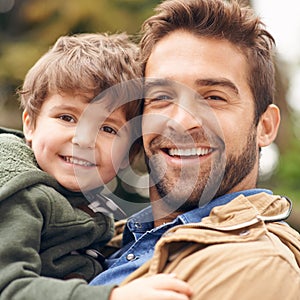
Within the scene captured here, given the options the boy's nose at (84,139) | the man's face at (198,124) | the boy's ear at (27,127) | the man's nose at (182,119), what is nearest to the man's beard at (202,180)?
the man's face at (198,124)

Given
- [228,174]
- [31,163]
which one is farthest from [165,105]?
A: [31,163]

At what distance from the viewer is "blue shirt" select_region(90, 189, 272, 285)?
2064mm

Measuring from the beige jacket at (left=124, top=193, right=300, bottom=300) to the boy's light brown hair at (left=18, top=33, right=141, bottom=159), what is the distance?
673 millimetres

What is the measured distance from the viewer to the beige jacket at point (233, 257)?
1660mm

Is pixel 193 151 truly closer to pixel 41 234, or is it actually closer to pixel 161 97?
pixel 161 97

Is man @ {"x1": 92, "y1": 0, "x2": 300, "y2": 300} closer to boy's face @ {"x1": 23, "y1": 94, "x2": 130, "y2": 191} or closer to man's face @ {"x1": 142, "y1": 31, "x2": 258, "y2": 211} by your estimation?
man's face @ {"x1": 142, "y1": 31, "x2": 258, "y2": 211}

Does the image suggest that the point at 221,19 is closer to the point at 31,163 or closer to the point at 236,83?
the point at 236,83

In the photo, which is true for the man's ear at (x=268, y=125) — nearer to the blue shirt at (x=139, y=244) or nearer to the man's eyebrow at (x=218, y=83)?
the man's eyebrow at (x=218, y=83)

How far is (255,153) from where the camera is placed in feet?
8.04

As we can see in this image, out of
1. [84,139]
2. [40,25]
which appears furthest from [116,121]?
[40,25]

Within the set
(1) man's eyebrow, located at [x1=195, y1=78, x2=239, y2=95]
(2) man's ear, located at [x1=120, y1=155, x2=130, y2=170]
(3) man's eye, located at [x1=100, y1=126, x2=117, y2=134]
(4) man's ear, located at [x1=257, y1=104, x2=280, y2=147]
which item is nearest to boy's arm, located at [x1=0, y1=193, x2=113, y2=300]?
(3) man's eye, located at [x1=100, y1=126, x2=117, y2=134]

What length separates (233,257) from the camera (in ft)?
5.62

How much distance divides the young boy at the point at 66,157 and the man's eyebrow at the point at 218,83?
0.29m

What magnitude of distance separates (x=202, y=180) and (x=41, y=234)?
1.90 feet
